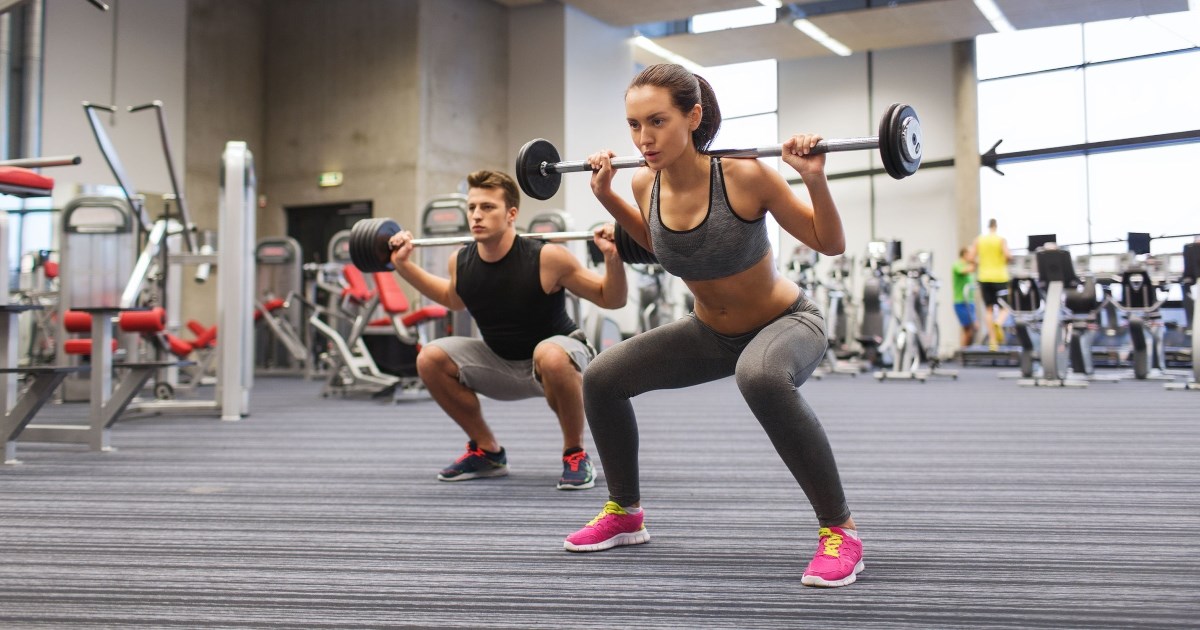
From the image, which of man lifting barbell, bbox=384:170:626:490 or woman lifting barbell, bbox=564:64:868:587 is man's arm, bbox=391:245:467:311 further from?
woman lifting barbell, bbox=564:64:868:587

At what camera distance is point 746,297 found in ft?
6.17

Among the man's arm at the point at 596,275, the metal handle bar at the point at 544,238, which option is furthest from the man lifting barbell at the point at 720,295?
the metal handle bar at the point at 544,238

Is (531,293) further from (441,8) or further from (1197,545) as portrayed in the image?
(441,8)

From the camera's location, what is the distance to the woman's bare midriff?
1867mm

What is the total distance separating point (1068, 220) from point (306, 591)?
12316 millimetres

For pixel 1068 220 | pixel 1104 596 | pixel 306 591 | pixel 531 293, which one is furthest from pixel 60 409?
pixel 1068 220

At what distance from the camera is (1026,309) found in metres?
7.40

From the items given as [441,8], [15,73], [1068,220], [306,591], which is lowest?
[306,591]

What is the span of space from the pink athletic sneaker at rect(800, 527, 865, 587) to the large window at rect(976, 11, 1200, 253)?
34.7 ft

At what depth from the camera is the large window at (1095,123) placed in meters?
11.3

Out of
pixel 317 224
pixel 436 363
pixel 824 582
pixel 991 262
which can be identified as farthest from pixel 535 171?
pixel 317 224

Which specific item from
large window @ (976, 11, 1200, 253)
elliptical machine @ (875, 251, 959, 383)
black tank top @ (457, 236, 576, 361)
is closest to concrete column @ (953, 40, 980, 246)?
large window @ (976, 11, 1200, 253)

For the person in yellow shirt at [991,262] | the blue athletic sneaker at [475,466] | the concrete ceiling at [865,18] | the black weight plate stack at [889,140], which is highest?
the concrete ceiling at [865,18]

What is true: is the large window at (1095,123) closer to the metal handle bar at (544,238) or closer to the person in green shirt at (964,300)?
the person in green shirt at (964,300)
